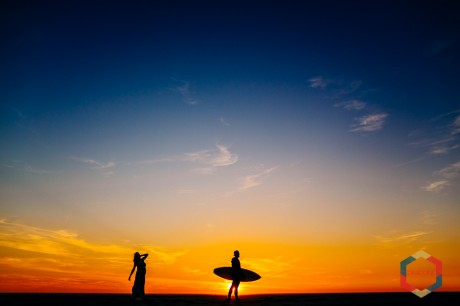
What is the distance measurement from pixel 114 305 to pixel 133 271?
3.13 meters

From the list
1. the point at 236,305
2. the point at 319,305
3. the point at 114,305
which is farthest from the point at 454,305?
the point at 114,305

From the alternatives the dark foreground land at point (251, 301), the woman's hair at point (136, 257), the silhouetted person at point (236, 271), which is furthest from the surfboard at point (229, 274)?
the woman's hair at point (136, 257)

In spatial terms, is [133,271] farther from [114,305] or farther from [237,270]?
[237,270]

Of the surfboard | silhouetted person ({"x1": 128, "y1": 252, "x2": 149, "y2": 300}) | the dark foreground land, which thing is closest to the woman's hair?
silhouetted person ({"x1": 128, "y1": 252, "x2": 149, "y2": 300})

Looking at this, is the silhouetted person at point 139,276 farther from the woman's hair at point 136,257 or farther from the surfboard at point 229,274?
the surfboard at point 229,274

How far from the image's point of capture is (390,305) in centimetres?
1638

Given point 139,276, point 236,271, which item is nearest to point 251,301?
point 236,271

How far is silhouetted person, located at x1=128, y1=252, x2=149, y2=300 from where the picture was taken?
1956 cm

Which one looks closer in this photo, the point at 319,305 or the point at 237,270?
the point at 319,305

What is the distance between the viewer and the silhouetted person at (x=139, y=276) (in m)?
19.6

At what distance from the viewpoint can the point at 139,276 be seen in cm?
1989

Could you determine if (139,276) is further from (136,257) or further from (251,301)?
(251,301)

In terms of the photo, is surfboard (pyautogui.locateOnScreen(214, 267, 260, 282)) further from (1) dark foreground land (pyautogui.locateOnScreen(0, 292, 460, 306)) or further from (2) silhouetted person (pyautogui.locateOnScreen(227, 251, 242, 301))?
(2) silhouetted person (pyautogui.locateOnScreen(227, 251, 242, 301))

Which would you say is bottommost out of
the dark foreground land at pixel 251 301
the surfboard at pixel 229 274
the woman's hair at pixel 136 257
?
the dark foreground land at pixel 251 301
